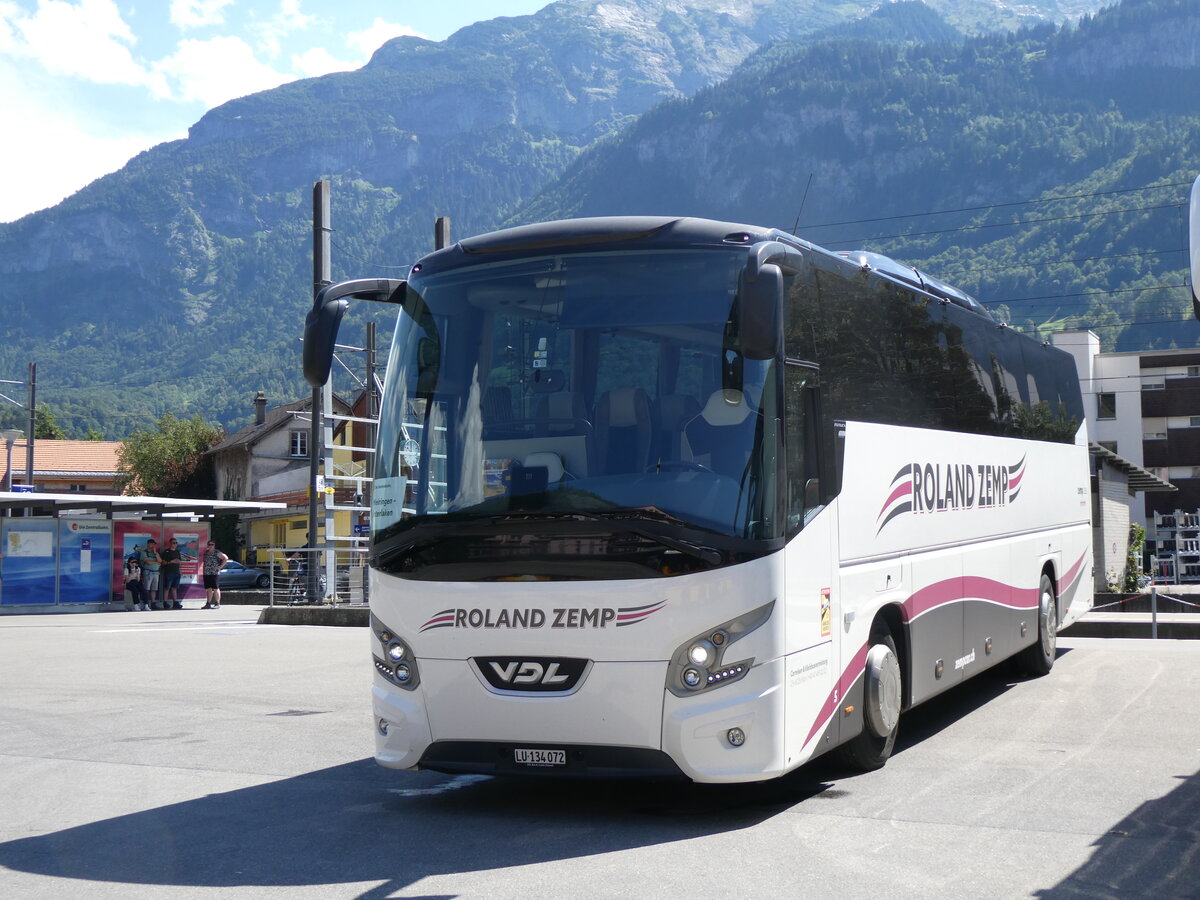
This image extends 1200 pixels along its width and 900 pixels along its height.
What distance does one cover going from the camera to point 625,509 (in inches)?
278

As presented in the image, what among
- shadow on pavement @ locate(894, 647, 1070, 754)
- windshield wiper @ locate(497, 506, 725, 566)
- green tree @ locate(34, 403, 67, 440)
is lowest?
shadow on pavement @ locate(894, 647, 1070, 754)

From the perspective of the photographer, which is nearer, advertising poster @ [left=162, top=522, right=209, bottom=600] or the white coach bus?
the white coach bus

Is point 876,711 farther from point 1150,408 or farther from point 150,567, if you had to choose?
point 1150,408

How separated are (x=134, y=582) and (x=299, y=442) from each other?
4989 cm

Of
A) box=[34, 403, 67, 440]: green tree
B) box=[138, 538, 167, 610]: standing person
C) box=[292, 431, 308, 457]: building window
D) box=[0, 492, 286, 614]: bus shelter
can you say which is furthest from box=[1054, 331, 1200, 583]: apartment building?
box=[34, 403, 67, 440]: green tree

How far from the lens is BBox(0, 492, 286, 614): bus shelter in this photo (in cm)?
3275

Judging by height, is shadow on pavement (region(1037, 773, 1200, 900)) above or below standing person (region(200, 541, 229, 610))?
above

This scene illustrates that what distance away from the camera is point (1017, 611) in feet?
39.2

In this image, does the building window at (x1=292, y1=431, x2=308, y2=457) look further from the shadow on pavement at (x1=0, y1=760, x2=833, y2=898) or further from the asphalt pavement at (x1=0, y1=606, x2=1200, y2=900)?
the shadow on pavement at (x1=0, y1=760, x2=833, y2=898)

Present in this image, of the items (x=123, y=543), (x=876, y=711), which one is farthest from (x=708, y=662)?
(x=123, y=543)

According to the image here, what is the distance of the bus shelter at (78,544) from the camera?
32.8m

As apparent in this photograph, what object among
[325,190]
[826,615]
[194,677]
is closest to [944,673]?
[826,615]

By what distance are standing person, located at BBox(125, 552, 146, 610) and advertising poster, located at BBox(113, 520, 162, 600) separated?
0.23 m

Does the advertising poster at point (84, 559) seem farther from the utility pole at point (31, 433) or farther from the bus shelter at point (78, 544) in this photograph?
the utility pole at point (31, 433)
